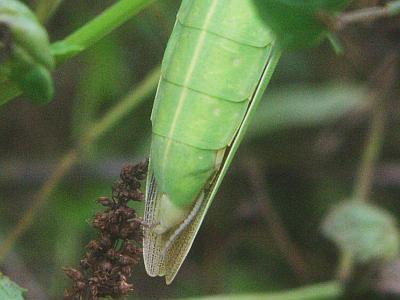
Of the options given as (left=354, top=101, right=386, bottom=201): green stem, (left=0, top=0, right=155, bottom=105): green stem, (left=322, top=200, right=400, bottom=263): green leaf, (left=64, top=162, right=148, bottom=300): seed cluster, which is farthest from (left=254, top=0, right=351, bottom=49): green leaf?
(left=354, top=101, right=386, bottom=201): green stem

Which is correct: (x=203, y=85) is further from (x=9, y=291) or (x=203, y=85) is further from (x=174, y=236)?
(x=9, y=291)

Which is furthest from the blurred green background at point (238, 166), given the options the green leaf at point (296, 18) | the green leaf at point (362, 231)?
the green leaf at point (296, 18)

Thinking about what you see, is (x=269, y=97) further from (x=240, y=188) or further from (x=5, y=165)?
(x=5, y=165)

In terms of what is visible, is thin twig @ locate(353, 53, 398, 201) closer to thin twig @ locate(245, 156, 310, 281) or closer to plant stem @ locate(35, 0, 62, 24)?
thin twig @ locate(245, 156, 310, 281)

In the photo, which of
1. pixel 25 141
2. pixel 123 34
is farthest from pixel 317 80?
pixel 25 141

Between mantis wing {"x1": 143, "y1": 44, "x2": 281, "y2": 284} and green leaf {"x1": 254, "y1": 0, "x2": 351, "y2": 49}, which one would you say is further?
mantis wing {"x1": 143, "y1": 44, "x2": 281, "y2": 284}

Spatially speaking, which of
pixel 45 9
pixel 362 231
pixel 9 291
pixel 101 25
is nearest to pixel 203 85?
pixel 101 25

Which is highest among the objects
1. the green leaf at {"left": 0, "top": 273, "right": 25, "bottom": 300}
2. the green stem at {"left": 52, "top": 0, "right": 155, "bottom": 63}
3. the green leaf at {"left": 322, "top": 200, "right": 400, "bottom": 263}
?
the green stem at {"left": 52, "top": 0, "right": 155, "bottom": 63}

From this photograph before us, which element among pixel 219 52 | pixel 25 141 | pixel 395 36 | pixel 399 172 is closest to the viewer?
pixel 219 52
